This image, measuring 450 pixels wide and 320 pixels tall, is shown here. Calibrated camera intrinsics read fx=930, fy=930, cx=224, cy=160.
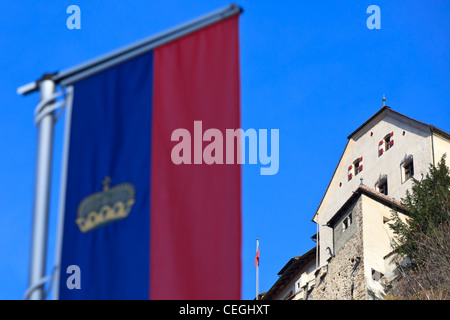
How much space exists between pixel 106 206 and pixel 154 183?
18.6 inches

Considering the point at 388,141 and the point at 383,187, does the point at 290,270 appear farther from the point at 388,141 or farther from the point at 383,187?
the point at 388,141

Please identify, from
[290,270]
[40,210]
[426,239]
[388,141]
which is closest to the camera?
[40,210]

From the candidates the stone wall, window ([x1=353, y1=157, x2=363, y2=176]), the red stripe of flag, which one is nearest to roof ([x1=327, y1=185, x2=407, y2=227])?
the stone wall

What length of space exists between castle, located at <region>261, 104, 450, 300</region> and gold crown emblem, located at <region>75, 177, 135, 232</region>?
116 ft

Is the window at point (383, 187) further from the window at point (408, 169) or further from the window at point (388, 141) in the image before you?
the window at point (408, 169)

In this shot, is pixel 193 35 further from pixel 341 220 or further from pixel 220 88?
pixel 341 220

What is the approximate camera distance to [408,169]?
155 feet

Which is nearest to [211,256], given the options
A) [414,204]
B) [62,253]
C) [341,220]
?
[62,253]

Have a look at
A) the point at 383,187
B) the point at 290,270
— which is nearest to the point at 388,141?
the point at 383,187

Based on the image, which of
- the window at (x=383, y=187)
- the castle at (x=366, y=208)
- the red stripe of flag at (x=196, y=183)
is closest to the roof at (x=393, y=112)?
the castle at (x=366, y=208)

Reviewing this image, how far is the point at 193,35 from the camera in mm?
8703

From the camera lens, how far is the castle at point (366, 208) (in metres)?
45.0

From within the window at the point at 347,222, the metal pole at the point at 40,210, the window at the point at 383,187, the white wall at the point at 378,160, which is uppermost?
the white wall at the point at 378,160

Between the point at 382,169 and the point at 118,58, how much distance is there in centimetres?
A: 4231
